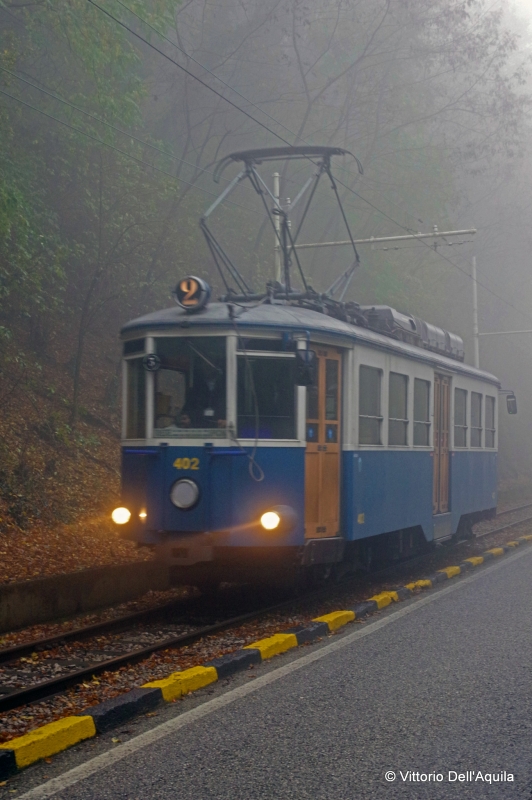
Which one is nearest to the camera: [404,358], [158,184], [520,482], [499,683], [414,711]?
[414,711]

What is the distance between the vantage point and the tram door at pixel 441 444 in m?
13.0

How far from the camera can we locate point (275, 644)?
7.56m

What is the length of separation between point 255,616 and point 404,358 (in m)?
3.93

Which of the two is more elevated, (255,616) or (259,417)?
(259,417)

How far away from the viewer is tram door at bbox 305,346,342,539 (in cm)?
923

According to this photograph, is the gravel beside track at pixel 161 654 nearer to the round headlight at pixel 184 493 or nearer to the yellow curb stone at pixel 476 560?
the yellow curb stone at pixel 476 560

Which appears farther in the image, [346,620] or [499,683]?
[346,620]

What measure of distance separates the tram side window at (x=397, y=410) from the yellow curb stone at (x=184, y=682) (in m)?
4.96

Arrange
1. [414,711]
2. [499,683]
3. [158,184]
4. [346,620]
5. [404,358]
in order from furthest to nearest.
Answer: [158,184] → [404,358] → [346,620] → [499,683] → [414,711]

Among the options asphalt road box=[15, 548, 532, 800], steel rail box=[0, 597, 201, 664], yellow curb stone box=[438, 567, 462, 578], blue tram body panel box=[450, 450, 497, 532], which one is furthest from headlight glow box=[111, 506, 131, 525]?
blue tram body panel box=[450, 450, 497, 532]

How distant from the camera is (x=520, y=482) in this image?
39031mm

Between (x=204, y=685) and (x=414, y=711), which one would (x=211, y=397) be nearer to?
(x=204, y=685)

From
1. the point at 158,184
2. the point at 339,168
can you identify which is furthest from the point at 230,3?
the point at 158,184

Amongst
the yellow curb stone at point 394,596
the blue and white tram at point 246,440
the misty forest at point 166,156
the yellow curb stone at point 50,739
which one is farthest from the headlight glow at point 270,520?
the misty forest at point 166,156
